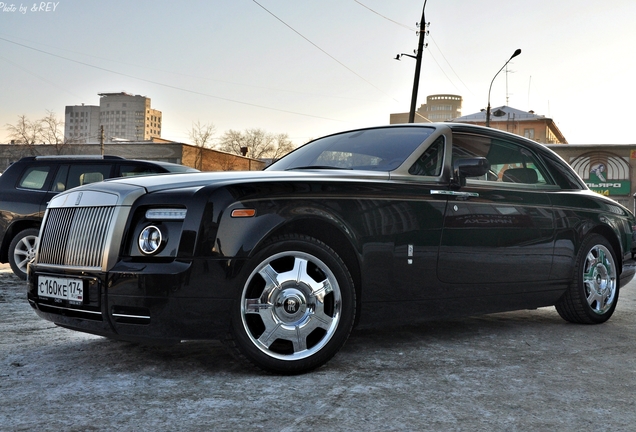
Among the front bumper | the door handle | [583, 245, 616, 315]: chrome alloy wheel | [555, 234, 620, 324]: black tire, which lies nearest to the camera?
the front bumper

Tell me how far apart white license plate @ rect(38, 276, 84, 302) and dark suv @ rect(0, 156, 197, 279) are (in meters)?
5.03

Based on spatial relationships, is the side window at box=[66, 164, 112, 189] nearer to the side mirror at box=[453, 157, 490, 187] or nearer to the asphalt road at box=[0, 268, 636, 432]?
the asphalt road at box=[0, 268, 636, 432]

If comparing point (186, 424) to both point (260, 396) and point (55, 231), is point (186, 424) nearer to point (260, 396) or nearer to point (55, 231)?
point (260, 396)

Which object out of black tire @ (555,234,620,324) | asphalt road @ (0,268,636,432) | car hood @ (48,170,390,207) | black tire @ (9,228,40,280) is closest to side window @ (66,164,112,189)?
black tire @ (9,228,40,280)

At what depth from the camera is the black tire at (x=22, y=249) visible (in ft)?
29.9

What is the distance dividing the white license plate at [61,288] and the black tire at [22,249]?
537 cm

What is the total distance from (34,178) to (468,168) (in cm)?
664

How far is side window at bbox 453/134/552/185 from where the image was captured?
5.19m

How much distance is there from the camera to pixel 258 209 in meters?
3.75

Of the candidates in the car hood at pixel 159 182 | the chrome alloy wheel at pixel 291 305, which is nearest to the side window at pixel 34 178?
the car hood at pixel 159 182

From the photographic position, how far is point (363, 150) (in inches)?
197

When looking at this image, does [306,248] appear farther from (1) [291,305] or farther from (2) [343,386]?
(2) [343,386]

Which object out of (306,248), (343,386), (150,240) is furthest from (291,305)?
(150,240)

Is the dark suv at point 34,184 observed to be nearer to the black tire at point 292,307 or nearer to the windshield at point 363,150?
the windshield at point 363,150
